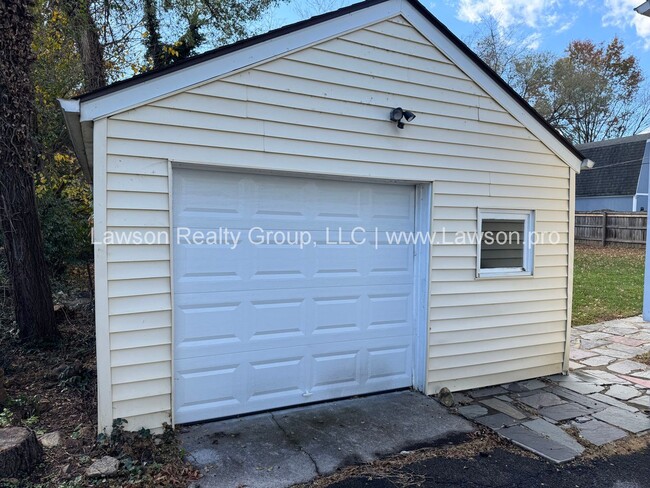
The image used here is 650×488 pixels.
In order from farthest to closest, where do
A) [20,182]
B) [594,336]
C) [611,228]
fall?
[611,228], [594,336], [20,182]

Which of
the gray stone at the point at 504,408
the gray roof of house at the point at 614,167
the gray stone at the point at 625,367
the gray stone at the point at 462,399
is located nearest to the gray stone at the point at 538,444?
Answer: the gray stone at the point at 504,408

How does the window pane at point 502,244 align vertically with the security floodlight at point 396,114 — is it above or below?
below

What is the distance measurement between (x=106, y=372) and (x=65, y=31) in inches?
318

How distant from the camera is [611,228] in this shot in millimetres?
17641

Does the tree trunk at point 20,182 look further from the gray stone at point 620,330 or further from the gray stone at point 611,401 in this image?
the gray stone at point 620,330

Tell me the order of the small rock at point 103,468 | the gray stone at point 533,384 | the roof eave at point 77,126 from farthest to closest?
the gray stone at point 533,384 → the roof eave at point 77,126 → the small rock at point 103,468

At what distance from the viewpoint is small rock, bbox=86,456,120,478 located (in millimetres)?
2821

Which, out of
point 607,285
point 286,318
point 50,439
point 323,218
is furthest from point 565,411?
point 607,285

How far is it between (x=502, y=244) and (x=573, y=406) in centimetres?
175

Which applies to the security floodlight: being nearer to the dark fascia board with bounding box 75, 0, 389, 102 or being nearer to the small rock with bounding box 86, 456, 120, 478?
the dark fascia board with bounding box 75, 0, 389, 102

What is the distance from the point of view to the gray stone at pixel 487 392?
459cm

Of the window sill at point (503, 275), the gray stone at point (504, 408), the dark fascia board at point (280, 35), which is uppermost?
the dark fascia board at point (280, 35)

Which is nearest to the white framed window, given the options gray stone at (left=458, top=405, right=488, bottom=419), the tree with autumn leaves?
gray stone at (left=458, top=405, right=488, bottom=419)

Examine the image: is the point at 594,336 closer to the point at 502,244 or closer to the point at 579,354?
the point at 579,354
